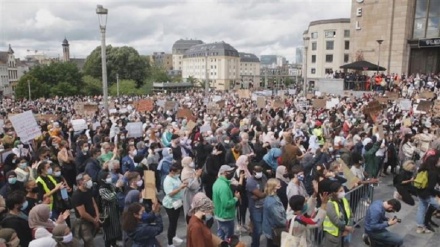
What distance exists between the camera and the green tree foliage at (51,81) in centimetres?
6631

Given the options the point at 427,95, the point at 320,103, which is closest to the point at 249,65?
the point at 427,95

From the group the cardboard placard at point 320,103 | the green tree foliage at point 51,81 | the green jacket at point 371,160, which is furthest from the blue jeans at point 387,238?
the green tree foliage at point 51,81

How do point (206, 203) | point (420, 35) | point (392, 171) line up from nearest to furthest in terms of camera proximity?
point (206, 203), point (392, 171), point (420, 35)

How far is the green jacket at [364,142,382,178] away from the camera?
9812 millimetres

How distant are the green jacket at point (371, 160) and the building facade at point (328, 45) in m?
64.4

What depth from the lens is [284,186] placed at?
7035 mm

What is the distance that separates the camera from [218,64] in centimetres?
14512

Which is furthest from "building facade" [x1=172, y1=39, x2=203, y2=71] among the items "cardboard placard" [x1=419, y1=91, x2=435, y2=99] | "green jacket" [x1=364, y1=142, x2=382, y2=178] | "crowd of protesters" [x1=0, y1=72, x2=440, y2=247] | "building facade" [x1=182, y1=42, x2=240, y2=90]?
"green jacket" [x1=364, y1=142, x2=382, y2=178]

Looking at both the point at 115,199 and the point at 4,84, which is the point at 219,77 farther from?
the point at 115,199

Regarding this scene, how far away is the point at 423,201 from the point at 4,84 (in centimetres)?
11947

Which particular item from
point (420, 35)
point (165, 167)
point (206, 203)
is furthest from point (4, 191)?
point (420, 35)

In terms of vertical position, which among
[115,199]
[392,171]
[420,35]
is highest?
[420,35]

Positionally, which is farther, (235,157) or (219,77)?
(219,77)

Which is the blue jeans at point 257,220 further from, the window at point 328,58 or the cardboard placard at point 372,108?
the window at point 328,58
